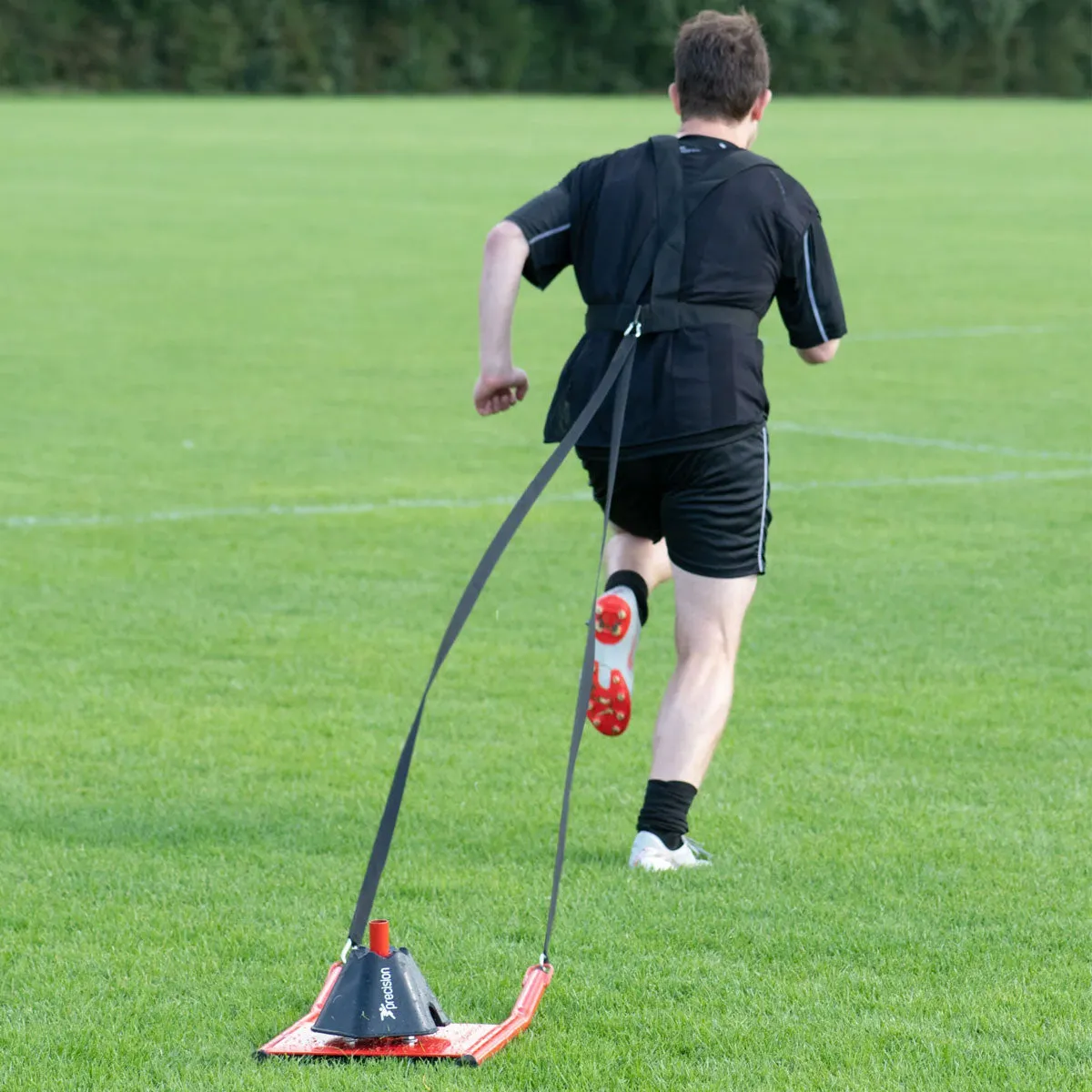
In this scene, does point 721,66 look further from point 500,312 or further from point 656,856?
point 656,856

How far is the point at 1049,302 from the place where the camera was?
21.1 m

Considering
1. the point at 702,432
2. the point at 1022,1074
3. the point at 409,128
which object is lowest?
the point at 409,128

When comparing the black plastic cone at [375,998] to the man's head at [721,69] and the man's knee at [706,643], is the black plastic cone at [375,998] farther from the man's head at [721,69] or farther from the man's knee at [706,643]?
the man's head at [721,69]

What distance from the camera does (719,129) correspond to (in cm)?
557

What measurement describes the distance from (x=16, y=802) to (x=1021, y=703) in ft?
10.5

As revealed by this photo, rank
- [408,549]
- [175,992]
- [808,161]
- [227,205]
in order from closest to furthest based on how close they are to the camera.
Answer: [175,992]
[408,549]
[227,205]
[808,161]

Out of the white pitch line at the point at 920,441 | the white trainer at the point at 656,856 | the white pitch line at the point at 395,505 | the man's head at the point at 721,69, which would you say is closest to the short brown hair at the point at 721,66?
the man's head at the point at 721,69

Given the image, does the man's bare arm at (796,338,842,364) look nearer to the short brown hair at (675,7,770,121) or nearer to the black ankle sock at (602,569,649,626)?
the short brown hair at (675,7,770,121)

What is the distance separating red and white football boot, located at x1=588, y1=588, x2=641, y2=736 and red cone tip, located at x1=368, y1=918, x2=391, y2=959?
1.43 metres

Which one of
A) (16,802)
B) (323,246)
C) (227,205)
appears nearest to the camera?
(16,802)

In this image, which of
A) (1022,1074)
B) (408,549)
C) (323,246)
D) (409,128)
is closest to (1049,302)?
(323,246)

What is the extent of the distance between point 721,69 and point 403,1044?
2.48 meters

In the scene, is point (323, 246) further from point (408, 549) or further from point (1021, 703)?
point (1021, 703)

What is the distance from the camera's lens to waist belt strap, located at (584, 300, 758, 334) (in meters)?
5.48
